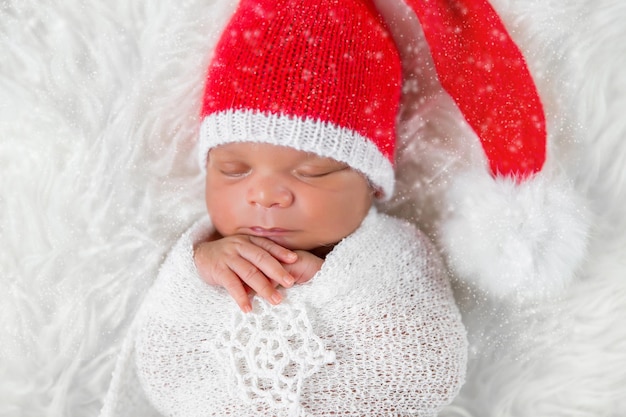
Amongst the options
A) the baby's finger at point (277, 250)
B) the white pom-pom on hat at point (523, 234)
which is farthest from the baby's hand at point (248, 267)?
the white pom-pom on hat at point (523, 234)

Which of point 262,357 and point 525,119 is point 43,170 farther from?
point 525,119

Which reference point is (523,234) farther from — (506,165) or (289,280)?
(289,280)

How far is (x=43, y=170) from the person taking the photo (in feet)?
4.58

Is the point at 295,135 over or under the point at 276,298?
over

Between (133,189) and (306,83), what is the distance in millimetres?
406

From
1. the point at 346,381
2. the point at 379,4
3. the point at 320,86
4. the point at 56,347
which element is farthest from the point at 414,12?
the point at 56,347

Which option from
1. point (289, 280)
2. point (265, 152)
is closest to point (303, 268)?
point (289, 280)

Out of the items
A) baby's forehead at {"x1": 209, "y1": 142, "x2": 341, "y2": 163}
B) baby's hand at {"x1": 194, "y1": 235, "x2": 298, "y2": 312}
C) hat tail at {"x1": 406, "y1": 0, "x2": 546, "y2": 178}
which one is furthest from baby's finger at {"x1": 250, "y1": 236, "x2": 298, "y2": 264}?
hat tail at {"x1": 406, "y1": 0, "x2": 546, "y2": 178}

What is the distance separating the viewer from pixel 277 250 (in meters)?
1.25

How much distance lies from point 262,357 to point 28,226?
506 mm

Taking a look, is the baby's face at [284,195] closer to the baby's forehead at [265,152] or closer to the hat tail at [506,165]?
the baby's forehead at [265,152]

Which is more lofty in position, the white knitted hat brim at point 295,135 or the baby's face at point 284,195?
the white knitted hat brim at point 295,135

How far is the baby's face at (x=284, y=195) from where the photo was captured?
1.25 metres

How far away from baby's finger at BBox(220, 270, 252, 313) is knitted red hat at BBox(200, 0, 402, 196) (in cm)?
22
